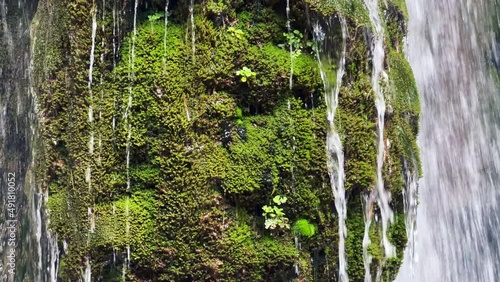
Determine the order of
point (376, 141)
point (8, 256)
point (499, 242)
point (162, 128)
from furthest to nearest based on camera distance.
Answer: point (499, 242) → point (8, 256) → point (376, 141) → point (162, 128)

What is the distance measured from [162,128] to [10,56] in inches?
133

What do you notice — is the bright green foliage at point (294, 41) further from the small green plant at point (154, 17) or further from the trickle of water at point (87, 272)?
the trickle of water at point (87, 272)

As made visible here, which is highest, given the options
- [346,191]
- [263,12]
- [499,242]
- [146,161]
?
[263,12]

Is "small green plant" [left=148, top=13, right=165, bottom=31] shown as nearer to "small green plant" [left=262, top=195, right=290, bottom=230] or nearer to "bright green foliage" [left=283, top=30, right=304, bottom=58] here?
"bright green foliage" [left=283, top=30, right=304, bottom=58]

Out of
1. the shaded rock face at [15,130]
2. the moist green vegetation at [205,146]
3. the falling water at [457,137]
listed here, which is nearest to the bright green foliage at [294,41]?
the moist green vegetation at [205,146]

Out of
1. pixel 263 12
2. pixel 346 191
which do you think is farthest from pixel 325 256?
pixel 263 12

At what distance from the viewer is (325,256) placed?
3.90m

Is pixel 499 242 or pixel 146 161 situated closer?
pixel 146 161

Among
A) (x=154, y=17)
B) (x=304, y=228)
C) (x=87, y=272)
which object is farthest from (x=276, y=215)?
(x=154, y=17)

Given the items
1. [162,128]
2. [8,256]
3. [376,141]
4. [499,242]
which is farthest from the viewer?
[499,242]

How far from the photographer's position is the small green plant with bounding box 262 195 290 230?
3756 mm

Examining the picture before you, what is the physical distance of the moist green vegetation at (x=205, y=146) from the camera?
3.70 meters

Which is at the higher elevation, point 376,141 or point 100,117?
point 100,117

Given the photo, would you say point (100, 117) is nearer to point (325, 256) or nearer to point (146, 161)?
point (146, 161)
